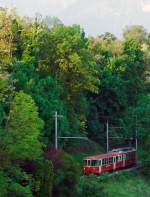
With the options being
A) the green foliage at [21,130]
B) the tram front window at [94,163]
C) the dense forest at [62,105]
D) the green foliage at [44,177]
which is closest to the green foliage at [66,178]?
the dense forest at [62,105]

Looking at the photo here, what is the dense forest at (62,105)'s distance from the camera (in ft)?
93.9

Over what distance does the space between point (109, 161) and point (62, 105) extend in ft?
18.3

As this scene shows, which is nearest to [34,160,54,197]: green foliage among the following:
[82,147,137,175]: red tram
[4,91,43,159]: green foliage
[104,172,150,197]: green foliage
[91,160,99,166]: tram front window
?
[4,91,43,159]: green foliage

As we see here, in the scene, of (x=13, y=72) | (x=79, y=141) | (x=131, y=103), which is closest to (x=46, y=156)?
(x=13, y=72)

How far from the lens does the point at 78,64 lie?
A: 49281 millimetres

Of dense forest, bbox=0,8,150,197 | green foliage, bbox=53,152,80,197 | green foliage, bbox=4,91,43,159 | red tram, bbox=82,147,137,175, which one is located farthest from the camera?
red tram, bbox=82,147,137,175

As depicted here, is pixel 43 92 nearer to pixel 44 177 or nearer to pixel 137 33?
pixel 44 177

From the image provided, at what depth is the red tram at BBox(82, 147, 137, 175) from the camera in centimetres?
4494

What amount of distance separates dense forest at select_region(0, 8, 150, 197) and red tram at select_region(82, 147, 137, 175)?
1.25m

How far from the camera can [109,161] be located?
4725 centimetres

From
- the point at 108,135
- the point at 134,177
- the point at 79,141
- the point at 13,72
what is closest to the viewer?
the point at 13,72

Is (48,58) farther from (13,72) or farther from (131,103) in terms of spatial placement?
(131,103)

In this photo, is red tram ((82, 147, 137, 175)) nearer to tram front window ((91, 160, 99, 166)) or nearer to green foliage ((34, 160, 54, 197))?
tram front window ((91, 160, 99, 166))

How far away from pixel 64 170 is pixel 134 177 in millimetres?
15661
